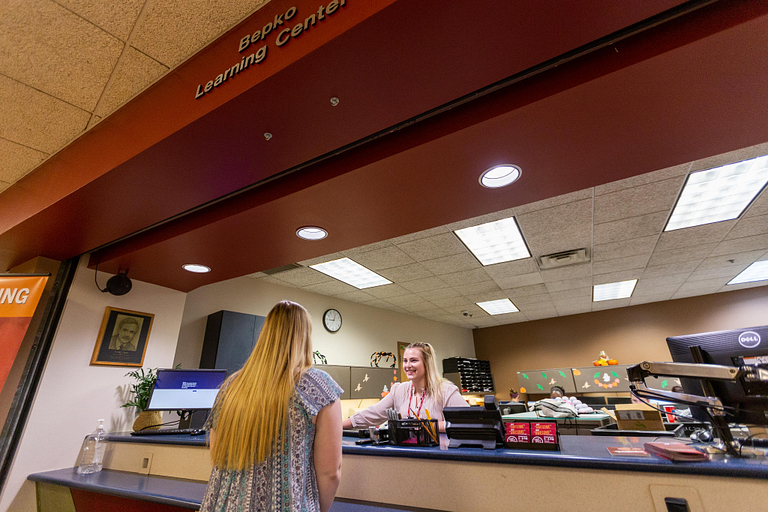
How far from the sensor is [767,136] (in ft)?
5.10

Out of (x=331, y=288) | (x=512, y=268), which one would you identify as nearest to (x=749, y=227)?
(x=512, y=268)

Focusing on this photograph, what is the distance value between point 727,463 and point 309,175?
206 cm

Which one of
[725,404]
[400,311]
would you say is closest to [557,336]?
[400,311]

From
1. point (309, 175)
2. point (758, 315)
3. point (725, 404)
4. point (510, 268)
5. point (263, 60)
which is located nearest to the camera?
point (263, 60)

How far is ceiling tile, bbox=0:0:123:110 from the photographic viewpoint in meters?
1.52

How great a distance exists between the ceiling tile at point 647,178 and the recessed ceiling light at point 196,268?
340cm

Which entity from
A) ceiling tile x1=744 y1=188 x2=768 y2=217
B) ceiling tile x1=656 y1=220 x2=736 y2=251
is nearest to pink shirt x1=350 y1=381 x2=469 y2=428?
ceiling tile x1=656 y1=220 x2=736 y2=251

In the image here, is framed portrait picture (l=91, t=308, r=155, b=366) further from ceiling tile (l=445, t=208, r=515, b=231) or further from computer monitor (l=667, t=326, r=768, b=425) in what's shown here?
computer monitor (l=667, t=326, r=768, b=425)

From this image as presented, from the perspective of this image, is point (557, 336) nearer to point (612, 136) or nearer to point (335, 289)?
point (335, 289)

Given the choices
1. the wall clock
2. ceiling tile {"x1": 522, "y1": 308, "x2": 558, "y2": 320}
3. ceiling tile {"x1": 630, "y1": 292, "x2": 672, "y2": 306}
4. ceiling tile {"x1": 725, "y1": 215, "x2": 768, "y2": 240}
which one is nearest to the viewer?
ceiling tile {"x1": 725, "y1": 215, "x2": 768, "y2": 240}

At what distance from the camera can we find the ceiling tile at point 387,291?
546cm

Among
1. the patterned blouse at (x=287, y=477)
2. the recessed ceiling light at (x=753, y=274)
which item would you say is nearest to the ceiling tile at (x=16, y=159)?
the patterned blouse at (x=287, y=477)

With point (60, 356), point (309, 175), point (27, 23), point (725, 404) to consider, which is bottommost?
point (725, 404)

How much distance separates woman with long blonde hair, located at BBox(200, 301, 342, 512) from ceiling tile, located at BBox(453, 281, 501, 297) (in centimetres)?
440
